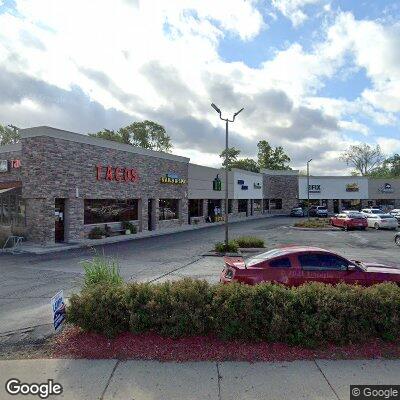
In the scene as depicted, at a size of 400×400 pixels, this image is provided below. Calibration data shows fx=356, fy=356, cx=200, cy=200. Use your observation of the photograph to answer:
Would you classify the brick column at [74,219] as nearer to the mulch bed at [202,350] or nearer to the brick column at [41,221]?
the brick column at [41,221]

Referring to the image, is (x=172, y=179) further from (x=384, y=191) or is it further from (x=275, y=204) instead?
(x=384, y=191)

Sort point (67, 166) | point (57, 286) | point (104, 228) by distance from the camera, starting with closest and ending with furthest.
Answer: point (57, 286)
point (67, 166)
point (104, 228)

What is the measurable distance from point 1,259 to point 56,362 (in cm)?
1237

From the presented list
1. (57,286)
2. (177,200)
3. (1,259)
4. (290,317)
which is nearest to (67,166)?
(1,259)

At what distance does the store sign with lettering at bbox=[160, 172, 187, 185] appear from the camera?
30.5 metres

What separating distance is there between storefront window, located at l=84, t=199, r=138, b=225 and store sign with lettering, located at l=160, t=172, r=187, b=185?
3717 mm

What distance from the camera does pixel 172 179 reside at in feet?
104

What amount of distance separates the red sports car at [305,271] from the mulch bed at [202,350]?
2.58m

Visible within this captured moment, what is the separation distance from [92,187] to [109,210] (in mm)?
2782

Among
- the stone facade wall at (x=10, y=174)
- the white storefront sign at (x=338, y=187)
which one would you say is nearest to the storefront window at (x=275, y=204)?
the white storefront sign at (x=338, y=187)

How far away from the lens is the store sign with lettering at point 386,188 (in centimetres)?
5891

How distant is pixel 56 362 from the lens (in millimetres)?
5652

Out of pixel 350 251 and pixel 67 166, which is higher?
pixel 67 166

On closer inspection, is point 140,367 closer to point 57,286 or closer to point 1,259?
point 57,286
